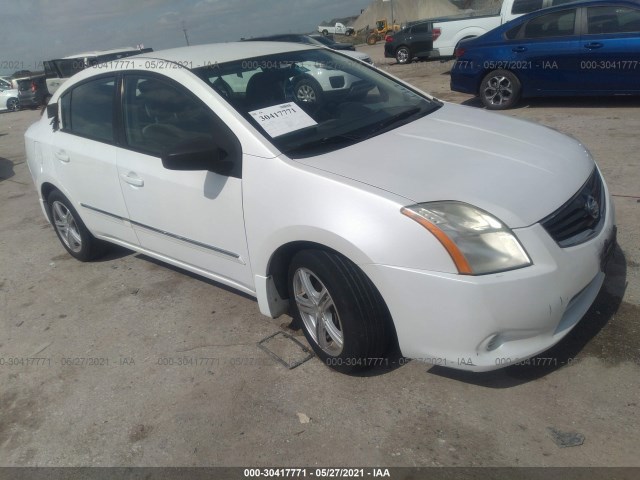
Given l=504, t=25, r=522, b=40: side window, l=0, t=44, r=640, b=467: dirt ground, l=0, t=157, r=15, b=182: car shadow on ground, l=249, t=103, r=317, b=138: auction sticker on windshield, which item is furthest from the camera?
l=0, t=157, r=15, b=182: car shadow on ground

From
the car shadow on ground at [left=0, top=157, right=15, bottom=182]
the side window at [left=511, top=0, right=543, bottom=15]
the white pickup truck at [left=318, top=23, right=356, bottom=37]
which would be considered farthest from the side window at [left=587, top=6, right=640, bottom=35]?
the white pickup truck at [left=318, top=23, right=356, bottom=37]

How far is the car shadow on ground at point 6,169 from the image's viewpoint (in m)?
9.07

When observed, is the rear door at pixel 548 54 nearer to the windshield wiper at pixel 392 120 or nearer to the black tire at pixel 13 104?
the windshield wiper at pixel 392 120

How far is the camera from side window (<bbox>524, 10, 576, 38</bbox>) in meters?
7.73

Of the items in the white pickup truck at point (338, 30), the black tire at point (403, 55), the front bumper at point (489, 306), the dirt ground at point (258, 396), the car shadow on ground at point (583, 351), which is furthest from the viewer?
the white pickup truck at point (338, 30)

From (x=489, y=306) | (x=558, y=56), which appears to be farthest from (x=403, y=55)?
(x=489, y=306)

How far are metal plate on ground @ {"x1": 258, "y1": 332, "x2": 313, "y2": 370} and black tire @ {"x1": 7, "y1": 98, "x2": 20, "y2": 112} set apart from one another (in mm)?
22074

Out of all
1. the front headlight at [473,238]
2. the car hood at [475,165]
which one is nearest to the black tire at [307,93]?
the car hood at [475,165]

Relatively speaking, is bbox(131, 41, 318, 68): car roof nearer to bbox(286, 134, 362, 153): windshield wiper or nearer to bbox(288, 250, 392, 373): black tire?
bbox(286, 134, 362, 153): windshield wiper

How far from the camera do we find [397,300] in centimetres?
247

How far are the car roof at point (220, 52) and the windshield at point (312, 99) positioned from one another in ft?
0.25

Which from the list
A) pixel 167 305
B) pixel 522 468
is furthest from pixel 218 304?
pixel 522 468

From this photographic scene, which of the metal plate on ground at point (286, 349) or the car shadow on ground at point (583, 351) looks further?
the metal plate on ground at point (286, 349)

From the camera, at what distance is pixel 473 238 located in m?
2.36
